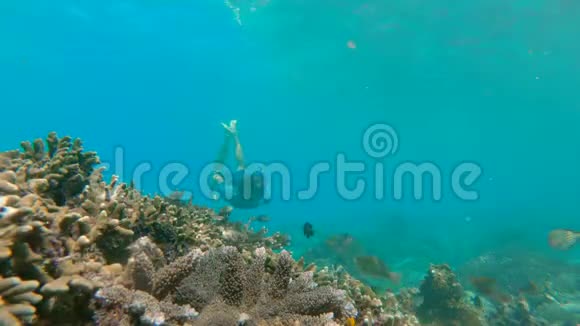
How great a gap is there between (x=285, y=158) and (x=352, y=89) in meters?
85.1

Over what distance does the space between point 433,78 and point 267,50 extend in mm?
22174

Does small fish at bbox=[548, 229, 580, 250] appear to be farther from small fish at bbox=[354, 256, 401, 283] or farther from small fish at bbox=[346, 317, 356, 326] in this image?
small fish at bbox=[346, 317, 356, 326]

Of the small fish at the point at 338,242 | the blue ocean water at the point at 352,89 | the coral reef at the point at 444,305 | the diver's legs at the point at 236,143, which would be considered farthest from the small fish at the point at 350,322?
the diver's legs at the point at 236,143

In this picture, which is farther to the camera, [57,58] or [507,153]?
[507,153]

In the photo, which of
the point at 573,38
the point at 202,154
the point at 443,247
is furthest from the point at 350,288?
the point at 202,154

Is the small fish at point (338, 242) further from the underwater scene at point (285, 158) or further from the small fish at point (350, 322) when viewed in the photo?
the small fish at point (350, 322)

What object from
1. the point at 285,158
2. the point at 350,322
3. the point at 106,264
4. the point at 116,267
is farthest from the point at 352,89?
the point at 285,158

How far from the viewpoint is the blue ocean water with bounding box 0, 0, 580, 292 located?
108 ft

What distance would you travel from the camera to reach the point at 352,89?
60000 millimetres

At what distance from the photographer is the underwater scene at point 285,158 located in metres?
3.01

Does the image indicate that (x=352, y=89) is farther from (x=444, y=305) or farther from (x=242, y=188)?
(x=444, y=305)

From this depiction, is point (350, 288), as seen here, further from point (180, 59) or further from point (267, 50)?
point (180, 59)

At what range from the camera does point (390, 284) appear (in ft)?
43.9

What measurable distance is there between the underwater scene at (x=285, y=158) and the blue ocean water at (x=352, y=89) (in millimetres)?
414
